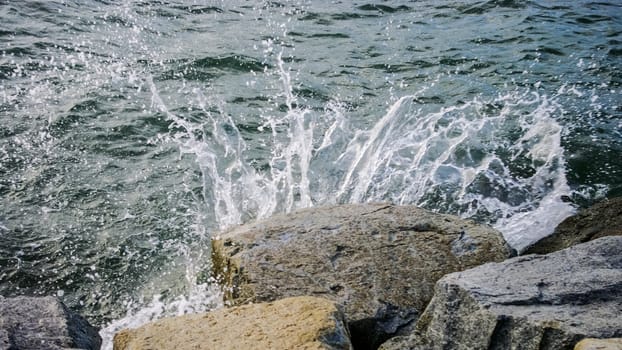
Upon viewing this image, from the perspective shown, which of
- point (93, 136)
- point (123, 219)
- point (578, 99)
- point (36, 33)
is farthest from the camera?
point (36, 33)

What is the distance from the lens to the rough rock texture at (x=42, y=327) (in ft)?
11.0

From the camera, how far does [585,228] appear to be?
16.5ft

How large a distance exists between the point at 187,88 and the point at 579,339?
656 cm

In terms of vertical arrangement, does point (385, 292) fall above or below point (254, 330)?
below

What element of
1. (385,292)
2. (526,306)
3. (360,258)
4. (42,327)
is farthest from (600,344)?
(42,327)

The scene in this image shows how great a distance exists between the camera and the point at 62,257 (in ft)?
17.3

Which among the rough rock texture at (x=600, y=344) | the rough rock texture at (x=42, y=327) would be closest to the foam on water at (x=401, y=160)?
the rough rock texture at (x=42, y=327)

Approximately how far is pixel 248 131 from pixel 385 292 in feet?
12.6

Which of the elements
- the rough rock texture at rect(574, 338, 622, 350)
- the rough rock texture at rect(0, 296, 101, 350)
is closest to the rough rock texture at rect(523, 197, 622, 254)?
the rough rock texture at rect(574, 338, 622, 350)

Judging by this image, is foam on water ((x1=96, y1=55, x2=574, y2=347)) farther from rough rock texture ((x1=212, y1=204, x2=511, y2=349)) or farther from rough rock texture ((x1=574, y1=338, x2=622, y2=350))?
rough rock texture ((x1=574, y1=338, x2=622, y2=350))

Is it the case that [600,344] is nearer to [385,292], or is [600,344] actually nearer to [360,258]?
[385,292]

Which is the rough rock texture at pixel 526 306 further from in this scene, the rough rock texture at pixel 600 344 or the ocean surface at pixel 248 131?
the ocean surface at pixel 248 131

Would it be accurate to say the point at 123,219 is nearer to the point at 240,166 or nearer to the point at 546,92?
the point at 240,166

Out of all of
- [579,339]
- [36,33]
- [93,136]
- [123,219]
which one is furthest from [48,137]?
[579,339]
